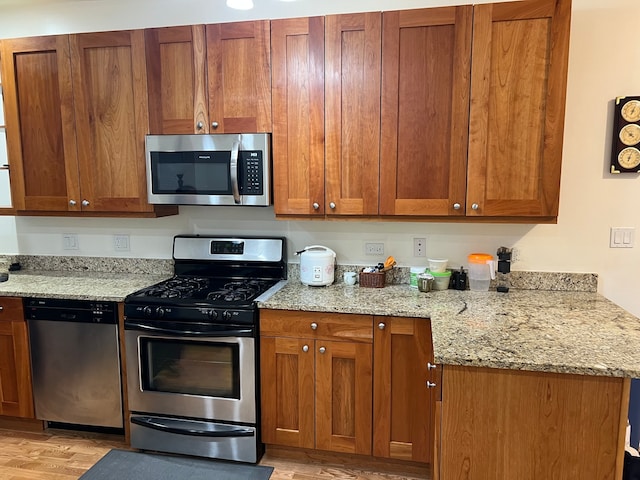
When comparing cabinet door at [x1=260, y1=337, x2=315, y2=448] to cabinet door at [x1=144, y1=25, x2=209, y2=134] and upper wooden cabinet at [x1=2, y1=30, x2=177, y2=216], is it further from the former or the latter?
cabinet door at [x1=144, y1=25, x2=209, y2=134]

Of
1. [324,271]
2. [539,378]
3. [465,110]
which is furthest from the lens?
[324,271]

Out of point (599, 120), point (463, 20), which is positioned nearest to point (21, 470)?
point (463, 20)

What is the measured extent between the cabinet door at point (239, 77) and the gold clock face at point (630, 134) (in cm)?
186

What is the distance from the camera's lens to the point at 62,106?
8.77ft

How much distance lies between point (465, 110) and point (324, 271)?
3.69 ft

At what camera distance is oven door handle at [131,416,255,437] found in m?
2.38

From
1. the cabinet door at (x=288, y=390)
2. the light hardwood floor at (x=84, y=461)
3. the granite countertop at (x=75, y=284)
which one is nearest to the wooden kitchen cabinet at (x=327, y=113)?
the cabinet door at (x=288, y=390)

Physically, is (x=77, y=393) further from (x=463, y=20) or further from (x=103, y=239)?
(x=463, y=20)

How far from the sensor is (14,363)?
2652 millimetres

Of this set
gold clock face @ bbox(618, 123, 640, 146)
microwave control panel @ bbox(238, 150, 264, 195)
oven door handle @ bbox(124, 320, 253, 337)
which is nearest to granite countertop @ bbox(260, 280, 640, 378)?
oven door handle @ bbox(124, 320, 253, 337)

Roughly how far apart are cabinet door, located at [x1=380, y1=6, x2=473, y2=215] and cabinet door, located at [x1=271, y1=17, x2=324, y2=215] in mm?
341

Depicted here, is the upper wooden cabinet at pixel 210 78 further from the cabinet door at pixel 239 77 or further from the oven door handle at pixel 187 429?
the oven door handle at pixel 187 429

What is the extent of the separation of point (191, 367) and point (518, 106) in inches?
83.7

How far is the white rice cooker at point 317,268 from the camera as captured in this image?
2.55 m
